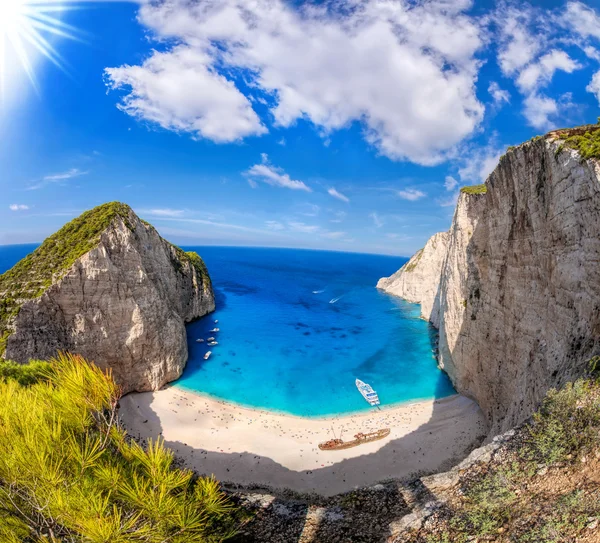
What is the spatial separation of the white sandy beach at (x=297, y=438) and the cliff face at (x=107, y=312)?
3403mm

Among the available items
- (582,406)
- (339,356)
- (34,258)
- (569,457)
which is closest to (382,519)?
(569,457)

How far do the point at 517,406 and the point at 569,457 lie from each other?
8.72 m

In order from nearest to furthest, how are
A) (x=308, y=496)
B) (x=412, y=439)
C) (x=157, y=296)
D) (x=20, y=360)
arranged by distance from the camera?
(x=308, y=496), (x=20, y=360), (x=412, y=439), (x=157, y=296)

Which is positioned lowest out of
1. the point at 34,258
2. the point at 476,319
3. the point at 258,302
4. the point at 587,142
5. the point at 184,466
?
the point at 184,466

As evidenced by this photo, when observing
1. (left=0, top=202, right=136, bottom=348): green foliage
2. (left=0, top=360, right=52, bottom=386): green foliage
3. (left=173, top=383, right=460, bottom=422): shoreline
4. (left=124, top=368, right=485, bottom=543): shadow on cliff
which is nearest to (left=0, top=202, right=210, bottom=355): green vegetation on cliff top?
(left=0, top=202, right=136, bottom=348): green foliage

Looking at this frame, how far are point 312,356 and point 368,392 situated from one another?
33.9 ft

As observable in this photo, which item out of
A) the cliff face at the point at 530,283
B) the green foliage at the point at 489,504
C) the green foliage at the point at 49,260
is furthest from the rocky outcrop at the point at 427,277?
the green foliage at the point at 49,260

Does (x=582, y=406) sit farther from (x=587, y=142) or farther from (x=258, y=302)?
(x=258, y=302)

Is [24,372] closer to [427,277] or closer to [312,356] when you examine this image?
[312,356]

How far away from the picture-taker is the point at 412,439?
20953 millimetres

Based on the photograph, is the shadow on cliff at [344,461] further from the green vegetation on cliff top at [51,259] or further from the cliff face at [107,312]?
the green vegetation on cliff top at [51,259]

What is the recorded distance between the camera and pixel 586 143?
438 inches

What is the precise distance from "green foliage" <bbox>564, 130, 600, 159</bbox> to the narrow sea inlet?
75.1 feet

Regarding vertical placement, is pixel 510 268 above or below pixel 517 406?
above
